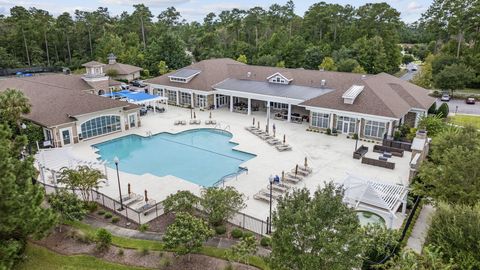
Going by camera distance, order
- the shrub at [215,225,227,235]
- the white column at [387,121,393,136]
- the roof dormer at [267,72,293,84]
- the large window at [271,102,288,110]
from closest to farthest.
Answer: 1. the shrub at [215,225,227,235]
2. the white column at [387,121,393,136]
3. the roof dormer at [267,72,293,84]
4. the large window at [271,102,288,110]

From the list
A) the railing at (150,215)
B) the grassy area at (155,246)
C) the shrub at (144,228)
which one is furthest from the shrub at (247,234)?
the shrub at (144,228)

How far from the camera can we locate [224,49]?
255 ft

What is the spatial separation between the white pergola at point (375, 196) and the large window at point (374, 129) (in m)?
13.3

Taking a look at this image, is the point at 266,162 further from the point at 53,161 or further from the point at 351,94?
the point at 53,161

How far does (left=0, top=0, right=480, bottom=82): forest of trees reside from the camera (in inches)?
2409

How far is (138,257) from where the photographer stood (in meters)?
15.2

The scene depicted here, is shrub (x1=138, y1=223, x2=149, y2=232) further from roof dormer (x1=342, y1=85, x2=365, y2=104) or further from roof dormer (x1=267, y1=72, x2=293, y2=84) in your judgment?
roof dormer (x1=267, y1=72, x2=293, y2=84)

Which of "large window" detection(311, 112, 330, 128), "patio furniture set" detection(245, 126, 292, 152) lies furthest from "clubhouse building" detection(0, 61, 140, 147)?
"large window" detection(311, 112, 330, 128)

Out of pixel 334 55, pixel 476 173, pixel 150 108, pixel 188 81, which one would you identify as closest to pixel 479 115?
pixel 334 55

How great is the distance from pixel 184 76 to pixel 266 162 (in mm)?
23085

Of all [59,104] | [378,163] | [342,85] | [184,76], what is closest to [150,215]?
[378,163]

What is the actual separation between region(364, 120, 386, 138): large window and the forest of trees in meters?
22.4

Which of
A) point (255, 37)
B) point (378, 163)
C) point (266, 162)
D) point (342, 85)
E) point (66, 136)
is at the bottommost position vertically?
point (266, 162)

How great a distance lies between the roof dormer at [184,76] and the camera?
149 feet
